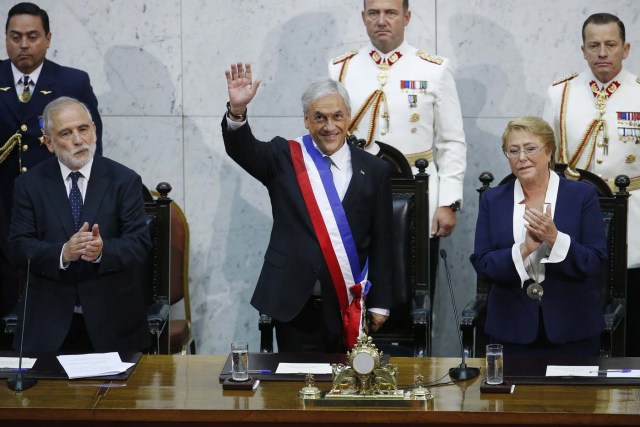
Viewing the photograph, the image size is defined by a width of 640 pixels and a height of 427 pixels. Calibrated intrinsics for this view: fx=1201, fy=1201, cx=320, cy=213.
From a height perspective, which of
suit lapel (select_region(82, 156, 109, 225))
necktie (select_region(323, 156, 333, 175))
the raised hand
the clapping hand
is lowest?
the clapping hand

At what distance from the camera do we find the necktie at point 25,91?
5180 millimetres

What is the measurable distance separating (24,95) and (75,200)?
1159 millimetres

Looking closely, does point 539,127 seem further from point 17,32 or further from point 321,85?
point 17,32

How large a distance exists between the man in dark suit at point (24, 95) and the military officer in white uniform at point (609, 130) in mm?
2039

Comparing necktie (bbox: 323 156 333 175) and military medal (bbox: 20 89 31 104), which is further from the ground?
military medal (bbox: 20 89 31 104)

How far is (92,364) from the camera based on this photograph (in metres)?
3.70

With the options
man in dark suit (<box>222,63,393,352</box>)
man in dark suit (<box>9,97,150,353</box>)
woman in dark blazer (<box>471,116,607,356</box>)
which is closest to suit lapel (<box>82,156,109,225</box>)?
man in dark suit (<box>9,97,150,353</box>)

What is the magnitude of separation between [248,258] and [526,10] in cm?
184

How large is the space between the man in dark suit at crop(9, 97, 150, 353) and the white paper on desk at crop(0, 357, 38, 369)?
0.98 feet

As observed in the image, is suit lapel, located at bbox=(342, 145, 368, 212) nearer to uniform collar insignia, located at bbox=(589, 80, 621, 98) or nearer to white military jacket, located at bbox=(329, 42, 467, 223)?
white military jacket, located at bbox=(329, 42, 467, 223)

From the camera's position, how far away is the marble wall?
19.2 feet

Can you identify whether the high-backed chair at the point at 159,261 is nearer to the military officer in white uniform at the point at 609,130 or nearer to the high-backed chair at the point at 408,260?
the high-backed chair at the point at 408,260

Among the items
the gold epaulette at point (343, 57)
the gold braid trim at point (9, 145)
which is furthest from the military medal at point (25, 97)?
the gold epaulette at point (343, 57)

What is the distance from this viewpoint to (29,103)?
5.17 metres
